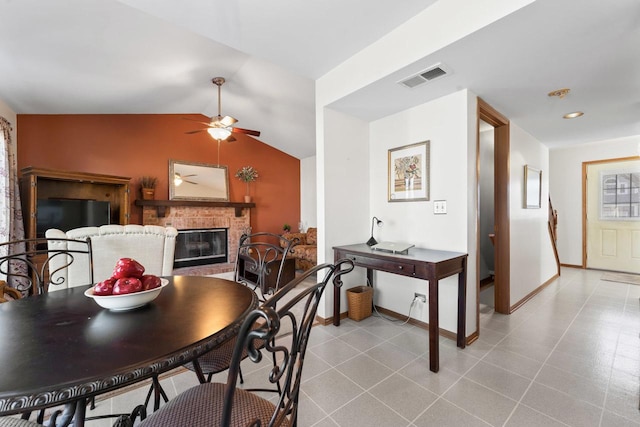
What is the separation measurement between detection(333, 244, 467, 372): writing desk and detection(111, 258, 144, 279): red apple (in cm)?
171

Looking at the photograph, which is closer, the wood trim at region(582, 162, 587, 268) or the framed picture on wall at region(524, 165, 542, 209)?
the framed picture on wall at region(524, 165, 542, 209)

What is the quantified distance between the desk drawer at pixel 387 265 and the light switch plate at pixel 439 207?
0.71 meters

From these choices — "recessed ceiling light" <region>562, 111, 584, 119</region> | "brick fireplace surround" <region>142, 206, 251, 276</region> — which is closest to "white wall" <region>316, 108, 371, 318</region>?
"recessed ceiling light" <region>562, 111, 584, 119</region>

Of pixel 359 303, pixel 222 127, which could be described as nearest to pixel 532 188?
pixel 359 303

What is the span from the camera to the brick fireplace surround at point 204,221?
195 inches

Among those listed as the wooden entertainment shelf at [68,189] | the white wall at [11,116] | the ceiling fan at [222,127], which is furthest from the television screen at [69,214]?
the ceiling fan at [222,127]

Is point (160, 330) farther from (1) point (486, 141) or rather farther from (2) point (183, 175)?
(2) point (183, 175)

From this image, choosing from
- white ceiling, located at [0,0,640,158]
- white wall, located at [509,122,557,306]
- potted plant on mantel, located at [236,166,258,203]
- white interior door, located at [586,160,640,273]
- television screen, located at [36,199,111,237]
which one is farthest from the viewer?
potted plant on mantel, located at [236,166,258,203]

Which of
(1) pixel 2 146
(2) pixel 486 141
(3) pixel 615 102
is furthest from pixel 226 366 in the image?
(2) pixel 486 141

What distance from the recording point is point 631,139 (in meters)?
4.53

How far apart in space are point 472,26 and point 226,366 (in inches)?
88.2

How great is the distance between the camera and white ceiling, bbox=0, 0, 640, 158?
168cm

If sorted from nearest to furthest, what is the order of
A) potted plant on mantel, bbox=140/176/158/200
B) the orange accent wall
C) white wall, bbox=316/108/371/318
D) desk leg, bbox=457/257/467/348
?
desk leg, bbox=457/257/467/348, white wall, bbox=316/108/371/318, the orange accent wall, potted plant on mantel, bbox=140/176/158/200

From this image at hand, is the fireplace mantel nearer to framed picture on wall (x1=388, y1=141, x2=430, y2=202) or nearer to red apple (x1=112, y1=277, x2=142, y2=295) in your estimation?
framed picture on wall (x1=388, y1=141, x2=430, y2=202)
